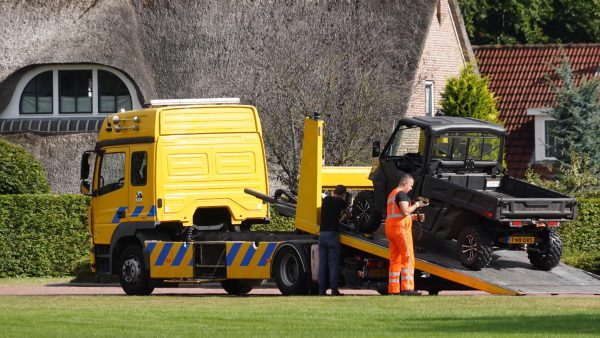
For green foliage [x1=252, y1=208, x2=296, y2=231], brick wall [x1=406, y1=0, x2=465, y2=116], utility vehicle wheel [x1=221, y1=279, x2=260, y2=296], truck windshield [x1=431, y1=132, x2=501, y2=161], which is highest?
brick wall [x1=406, y1=0, x2=465, y2=116]

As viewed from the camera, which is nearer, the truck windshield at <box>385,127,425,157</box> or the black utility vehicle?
the black utility vehicle

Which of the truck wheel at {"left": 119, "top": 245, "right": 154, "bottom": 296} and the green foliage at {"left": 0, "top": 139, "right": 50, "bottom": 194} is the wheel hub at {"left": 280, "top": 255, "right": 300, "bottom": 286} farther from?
the green foliage at {"left": 0, "top": 139, "right": 50, "bottom": 194}

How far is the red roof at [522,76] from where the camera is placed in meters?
46.4

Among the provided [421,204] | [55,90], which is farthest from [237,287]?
[55,90]

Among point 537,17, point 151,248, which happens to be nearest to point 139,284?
point 151,248

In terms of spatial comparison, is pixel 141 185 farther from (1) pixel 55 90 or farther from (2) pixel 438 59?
(2) pixel 438 59

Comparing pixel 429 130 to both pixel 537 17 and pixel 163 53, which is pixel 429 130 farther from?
pixel 537 17

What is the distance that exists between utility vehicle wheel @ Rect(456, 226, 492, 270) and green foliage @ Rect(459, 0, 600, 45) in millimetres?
33955

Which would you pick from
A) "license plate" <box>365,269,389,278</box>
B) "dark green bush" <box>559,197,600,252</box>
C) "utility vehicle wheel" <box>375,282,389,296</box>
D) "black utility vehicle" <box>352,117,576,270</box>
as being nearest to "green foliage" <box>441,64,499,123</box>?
"dark green bush" <box>559,197,600,252</box>

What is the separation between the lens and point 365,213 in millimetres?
23125

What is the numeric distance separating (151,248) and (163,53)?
48.8 feet

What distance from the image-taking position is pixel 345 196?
23688 mm

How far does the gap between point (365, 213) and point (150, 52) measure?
56.5ft

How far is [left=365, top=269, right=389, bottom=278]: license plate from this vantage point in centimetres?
2247
